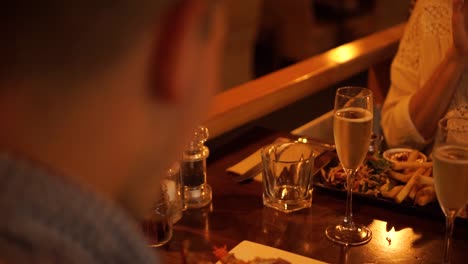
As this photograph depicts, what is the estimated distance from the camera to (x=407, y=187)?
4.17 ft

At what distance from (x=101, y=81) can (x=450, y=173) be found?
0.75 m

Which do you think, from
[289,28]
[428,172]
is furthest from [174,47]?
[289,28]

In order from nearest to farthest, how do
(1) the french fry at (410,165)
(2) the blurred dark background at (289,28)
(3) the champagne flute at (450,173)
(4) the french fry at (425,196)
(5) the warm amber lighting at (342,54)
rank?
(3) the champagne flute at (450,173) → (4) the french fry at (425,196) → (1) the french fry at (410,165) → (5) the warm amber lighting at (342,54) → (2) the blurred dark background at (289,28)

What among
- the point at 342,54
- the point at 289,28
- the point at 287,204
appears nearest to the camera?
the point at 287,204

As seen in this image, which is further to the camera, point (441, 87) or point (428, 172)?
point (441, 87)

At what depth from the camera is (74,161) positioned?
16.4 inches

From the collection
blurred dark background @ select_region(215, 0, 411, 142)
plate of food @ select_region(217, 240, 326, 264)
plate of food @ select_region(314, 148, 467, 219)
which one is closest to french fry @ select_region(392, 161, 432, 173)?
plate of food @ select_region(314, 148, 467, 219)

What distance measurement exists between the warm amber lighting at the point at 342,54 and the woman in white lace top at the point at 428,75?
0.81 ft

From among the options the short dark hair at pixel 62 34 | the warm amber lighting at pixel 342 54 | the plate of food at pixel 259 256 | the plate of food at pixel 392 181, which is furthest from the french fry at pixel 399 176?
the short dark hair at pixel 62 34

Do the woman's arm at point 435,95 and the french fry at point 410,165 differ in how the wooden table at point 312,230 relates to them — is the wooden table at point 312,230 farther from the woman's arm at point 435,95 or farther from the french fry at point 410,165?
the woman's arm at point 435,95

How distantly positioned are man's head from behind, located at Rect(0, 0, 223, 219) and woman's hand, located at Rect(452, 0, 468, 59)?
1.41 meters

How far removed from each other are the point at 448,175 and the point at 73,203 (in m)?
0.75

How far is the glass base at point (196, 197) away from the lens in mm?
1261

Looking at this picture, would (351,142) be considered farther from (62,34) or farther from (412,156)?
(62,34)
